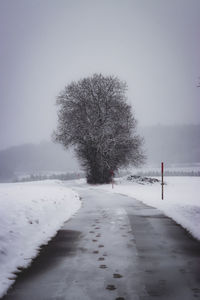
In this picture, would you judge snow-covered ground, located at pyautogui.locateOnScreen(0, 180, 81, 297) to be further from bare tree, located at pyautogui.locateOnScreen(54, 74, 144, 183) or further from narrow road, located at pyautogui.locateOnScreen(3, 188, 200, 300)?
bare tree, located at pyautogui.locateOnScreen(54, 74, 144, 183)

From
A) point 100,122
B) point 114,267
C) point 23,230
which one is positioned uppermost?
point 100,122

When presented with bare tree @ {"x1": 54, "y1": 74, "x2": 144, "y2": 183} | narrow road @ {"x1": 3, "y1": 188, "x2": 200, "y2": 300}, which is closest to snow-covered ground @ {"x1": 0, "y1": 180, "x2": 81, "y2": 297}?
narrow road @ {"x1": 3, "y1": 188, "x2": 200, "y2": 300}

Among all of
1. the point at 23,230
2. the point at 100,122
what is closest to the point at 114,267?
the point at 23,230

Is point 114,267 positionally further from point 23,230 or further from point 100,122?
point 100,122

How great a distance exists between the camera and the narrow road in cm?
361

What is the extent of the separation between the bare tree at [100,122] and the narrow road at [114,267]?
2294 centimetres

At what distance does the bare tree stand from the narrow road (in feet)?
75.2

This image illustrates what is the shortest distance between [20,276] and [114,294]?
1.60 metres

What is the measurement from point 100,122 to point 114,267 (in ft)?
88.1

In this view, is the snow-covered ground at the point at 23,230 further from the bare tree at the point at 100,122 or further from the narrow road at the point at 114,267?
the bare tree at the point at 100,122

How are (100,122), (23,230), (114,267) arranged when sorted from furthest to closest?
1. (100,122)
2. (23,230)
3. (114,267)

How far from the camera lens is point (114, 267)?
4523 mm

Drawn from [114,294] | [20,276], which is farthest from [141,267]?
[20,276]

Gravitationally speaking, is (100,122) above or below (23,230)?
above
